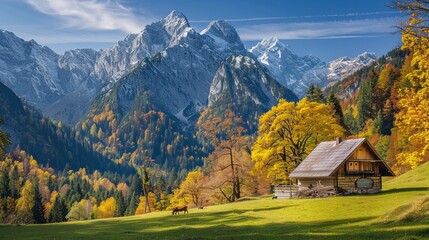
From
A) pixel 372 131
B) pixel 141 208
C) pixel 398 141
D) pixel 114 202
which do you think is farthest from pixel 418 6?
pixel 114 202

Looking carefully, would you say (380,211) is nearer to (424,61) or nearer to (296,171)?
(424,61)

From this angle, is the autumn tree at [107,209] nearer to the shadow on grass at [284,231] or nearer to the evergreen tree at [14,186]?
the evergreen tree at [14,186]

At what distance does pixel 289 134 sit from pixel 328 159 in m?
15.5

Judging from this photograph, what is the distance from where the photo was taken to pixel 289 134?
265 feet

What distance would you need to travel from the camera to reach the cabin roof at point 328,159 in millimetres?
64000

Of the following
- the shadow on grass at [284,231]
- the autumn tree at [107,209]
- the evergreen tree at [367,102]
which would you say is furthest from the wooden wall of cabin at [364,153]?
the autumn tree at [107,209]

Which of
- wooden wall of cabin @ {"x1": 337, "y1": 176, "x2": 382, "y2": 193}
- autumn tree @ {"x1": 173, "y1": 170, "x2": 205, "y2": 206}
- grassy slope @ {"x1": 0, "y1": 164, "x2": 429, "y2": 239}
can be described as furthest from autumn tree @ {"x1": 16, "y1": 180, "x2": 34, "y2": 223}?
wooden wall of cabin @ {"x1": 337, "y1": 176, "x2": 382, "y2": 193}

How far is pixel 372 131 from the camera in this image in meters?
142

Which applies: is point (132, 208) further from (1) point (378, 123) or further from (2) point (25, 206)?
(1) point (378, 123)

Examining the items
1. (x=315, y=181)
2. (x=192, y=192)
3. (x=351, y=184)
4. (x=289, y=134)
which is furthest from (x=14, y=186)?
(x=351, y=184)

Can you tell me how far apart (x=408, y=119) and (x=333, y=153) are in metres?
35.6

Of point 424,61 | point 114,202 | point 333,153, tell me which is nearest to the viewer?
point 424,61

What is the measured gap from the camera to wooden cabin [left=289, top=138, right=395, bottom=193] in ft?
212

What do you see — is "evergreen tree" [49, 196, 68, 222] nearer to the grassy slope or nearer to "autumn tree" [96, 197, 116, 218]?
"autumn tree" [96, 197, 116, 218]
